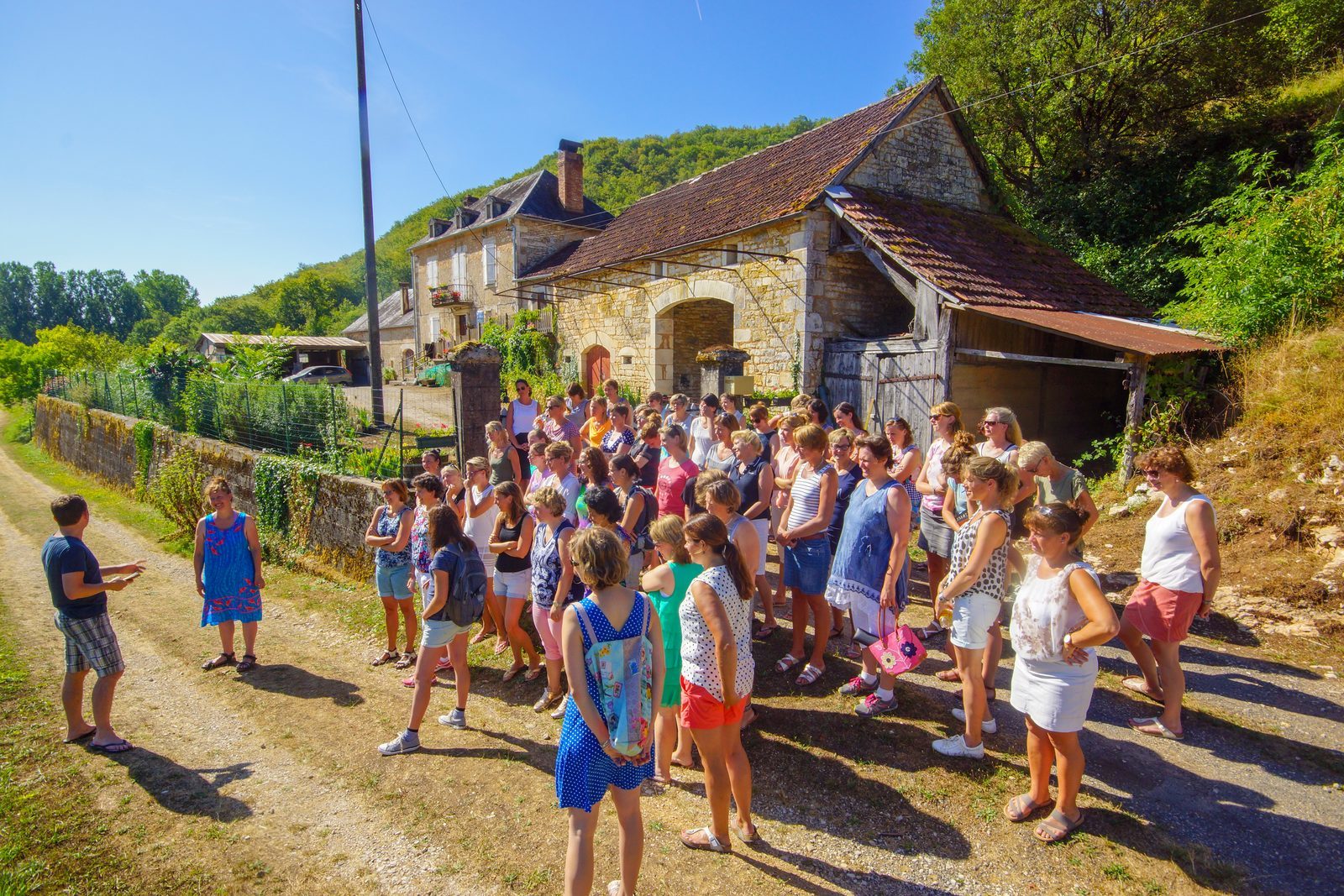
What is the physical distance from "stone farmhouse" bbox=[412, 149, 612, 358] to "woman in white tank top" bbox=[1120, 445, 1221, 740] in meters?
17.2

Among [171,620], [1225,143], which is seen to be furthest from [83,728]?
[1225,143]

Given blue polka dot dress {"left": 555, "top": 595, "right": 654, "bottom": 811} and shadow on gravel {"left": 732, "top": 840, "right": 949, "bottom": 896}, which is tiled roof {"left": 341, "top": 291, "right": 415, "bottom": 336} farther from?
shadow on gravel {"left": 732, "top": 840, "right": 949, "bottom": 896}

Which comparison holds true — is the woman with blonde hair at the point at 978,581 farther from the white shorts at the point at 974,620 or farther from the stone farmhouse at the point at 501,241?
the stone farmhouse at the point at 501,241

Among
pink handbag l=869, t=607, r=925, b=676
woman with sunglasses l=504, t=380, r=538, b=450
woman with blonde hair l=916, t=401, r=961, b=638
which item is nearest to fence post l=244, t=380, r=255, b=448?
woman with sunglasses l=504, t=380, r=538, b=450

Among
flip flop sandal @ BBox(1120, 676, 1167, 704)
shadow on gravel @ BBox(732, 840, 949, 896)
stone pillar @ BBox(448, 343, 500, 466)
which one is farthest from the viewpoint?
stone pillar @ BBox(448, 343, 500, 466)

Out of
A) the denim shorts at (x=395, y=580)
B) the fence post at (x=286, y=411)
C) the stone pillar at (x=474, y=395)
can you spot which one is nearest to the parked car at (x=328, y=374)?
the fence post at (x=286, y=411)

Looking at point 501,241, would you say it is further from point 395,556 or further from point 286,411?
point 395,556

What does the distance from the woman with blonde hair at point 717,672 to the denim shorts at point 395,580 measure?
3.23 meters

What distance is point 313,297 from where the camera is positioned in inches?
2579

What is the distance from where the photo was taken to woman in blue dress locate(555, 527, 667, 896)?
2383 mm

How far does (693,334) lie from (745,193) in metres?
3.39

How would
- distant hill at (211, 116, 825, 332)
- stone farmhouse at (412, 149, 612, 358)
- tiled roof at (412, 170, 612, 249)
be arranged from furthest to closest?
distant hill at (211, 116, 825, 332)
tiled roof at (412, 170, 612, 249)
stone farmhouse at (412, 149, 612, 358)

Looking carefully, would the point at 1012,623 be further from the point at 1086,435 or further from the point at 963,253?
the point at 1086,435

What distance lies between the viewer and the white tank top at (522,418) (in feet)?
24.9
